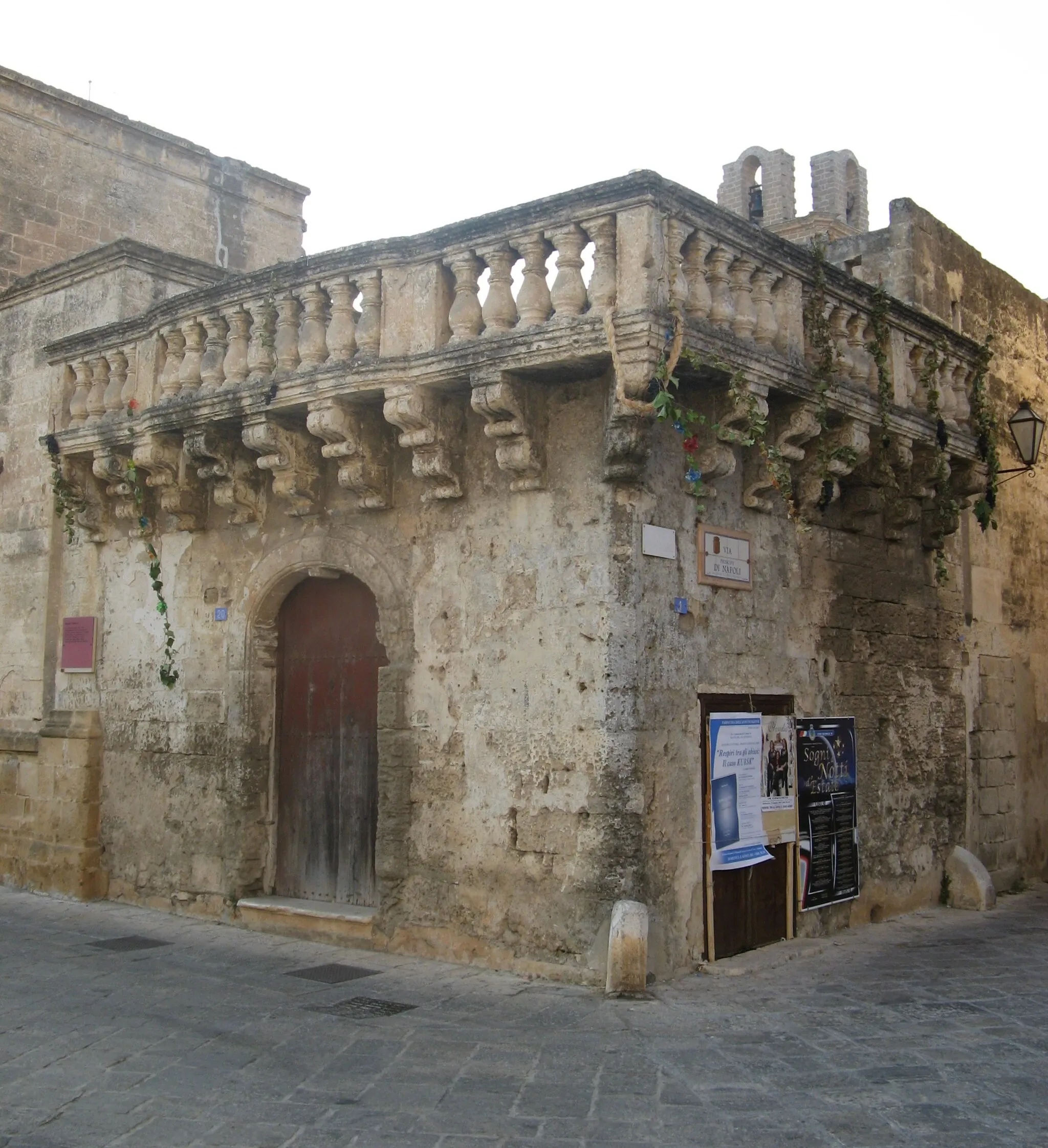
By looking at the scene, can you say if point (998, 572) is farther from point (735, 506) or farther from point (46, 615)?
point (46, 615)

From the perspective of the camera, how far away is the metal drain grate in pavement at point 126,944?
727cm

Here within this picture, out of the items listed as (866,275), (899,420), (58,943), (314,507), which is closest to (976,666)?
(899,420)

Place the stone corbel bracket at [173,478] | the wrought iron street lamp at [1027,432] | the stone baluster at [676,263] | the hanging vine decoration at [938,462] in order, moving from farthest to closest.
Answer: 1. the wrought iron street lamp at [1027,432]
2. the hanging vine decoration at [938,462]
3. the stone corbel bracket at [173,478]
4. the stone baluster at [676,263]

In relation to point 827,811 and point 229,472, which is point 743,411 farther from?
point 229,472

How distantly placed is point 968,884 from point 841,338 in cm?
442

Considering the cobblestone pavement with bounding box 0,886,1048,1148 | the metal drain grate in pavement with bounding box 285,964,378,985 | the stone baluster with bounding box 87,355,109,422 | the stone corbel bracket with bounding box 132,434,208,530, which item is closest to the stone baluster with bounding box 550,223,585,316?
the stone corbel bracket with bounding box 132,434,208,530

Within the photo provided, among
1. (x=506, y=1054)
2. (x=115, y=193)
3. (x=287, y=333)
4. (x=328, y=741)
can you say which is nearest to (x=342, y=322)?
(x=287, y=333)

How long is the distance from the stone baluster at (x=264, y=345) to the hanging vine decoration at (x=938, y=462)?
4772 mm

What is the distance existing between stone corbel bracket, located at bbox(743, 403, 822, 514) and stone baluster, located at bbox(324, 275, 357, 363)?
263 cm

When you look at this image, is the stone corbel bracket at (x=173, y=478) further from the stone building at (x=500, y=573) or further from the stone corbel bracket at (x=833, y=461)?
the stone corbel bracket at (x=833, y=461)

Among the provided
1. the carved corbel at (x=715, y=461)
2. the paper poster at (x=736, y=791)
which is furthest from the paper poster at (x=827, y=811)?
the carved corbel at (x=715, y=461)

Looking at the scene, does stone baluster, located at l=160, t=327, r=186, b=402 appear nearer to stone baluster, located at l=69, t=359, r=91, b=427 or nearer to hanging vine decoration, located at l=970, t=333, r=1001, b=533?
stone baluster, located at l=69, t=359, r=91, b=427

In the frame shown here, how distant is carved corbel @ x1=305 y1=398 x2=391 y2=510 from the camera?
23.5ft

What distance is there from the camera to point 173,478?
8.57m
